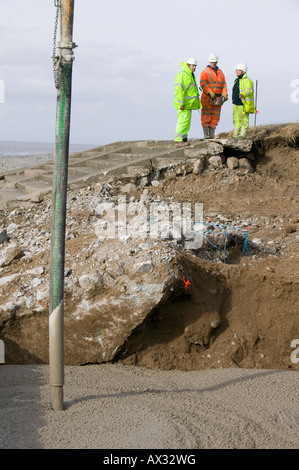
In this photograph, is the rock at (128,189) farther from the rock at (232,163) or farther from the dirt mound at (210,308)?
the rock at (232,163)

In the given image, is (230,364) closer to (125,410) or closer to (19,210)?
(125,410)

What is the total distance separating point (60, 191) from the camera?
361 centimetres

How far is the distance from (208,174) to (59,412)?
6.41 meters

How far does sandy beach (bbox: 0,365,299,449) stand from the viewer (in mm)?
3297

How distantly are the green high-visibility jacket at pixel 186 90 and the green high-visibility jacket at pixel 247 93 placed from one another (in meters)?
1.10

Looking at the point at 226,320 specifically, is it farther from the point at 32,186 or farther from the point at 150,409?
the point at 32,186

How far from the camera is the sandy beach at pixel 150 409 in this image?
10.8ft

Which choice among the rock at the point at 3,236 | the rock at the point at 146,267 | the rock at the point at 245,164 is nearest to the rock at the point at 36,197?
the rock at the point at 3,236

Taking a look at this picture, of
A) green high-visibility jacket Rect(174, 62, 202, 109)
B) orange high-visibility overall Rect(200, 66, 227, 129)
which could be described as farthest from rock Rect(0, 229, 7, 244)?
orange high-visibility overall Rect(200, 66, 227, 129)

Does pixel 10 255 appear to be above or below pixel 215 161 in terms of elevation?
below

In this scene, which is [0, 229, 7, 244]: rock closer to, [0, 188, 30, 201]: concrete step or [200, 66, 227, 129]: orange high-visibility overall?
[0, 188, 30, 201]: concrete step

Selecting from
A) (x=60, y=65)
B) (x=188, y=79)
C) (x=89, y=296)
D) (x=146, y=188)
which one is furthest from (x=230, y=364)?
(x=188, y=79)

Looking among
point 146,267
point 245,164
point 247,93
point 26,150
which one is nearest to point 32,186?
point 245,164

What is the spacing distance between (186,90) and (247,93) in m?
1.45
